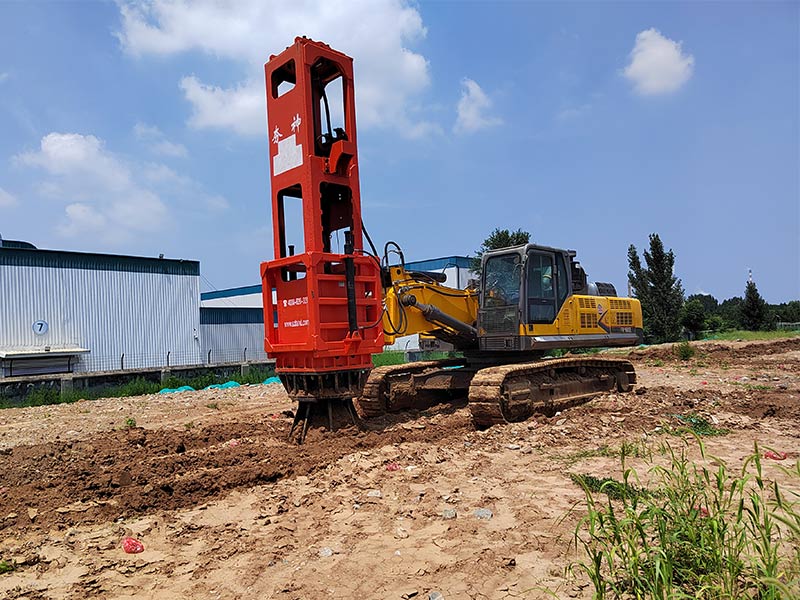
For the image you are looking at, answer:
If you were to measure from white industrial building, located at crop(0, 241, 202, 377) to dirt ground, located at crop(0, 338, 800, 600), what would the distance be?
46.1ft

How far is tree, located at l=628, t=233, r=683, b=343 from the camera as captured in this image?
34312 millimetres

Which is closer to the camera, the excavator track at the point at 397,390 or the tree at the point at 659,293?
the excavator track at the point at 397,390

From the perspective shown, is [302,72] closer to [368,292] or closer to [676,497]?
[368,292]

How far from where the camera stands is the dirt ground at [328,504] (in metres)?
3.74

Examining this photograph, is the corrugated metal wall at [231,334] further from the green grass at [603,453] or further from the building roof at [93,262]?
the green grass at [603,453]

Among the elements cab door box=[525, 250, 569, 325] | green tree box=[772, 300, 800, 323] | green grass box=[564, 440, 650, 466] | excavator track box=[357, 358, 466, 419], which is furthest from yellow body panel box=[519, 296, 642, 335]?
green tree box=[772, 300, 800, 323]

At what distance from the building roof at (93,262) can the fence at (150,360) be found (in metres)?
3.36

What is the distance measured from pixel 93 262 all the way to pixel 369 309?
63.9ft

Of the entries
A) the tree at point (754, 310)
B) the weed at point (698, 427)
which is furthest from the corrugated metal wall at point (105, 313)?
the tree at point (754, 310)

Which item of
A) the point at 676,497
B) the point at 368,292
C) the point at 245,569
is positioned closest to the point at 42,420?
the point at 368,292

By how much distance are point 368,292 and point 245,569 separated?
4081mm

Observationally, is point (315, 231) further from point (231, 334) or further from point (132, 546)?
point (231, 334)

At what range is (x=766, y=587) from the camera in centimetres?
277

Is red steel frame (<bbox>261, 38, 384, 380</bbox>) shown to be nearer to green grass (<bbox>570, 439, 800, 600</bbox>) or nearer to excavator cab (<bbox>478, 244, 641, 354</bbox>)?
excavator cab (<bbox>478, 244, 641, 354</bbox>)
